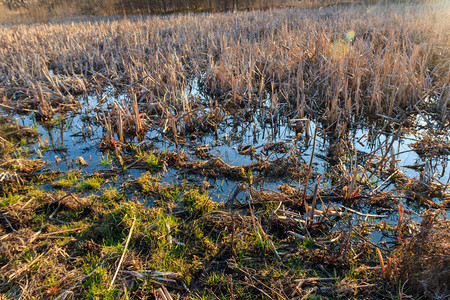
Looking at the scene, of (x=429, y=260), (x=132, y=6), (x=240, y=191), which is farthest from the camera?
(x=132, y=6)

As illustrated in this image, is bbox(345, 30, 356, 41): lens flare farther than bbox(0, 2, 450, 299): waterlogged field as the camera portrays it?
Yes

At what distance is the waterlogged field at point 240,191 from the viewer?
83.0 inches

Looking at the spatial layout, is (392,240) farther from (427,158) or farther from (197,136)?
(197,136)

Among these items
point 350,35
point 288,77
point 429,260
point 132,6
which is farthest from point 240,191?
point 132,6

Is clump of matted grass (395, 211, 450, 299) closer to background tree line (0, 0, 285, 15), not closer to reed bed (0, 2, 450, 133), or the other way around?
reed bed (0, 2, 450, 133)

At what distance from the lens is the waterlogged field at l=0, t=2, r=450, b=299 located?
211 cm

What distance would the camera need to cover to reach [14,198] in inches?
117

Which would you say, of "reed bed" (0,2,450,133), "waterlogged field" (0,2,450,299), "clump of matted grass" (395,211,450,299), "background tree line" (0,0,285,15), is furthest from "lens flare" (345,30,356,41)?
"background tree line" (0,0,285,15)

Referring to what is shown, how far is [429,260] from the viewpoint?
1.90 m

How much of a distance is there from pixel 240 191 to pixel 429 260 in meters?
1.62

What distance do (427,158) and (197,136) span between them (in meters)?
3.19

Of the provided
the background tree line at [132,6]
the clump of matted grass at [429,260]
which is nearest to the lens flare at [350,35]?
the clump of matted grass at [429,260]

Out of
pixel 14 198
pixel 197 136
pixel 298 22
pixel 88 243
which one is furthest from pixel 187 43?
pixel 88 243

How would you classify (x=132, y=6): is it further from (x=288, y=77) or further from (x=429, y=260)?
(x=429, y=260)
